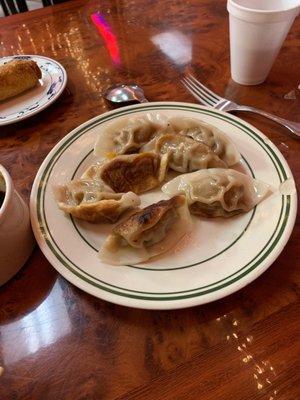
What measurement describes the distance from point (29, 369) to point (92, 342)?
0.44 ft

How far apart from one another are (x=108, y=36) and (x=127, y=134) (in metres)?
0.82

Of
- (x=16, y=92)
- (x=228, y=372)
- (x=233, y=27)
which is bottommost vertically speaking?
(x=228, y=372)

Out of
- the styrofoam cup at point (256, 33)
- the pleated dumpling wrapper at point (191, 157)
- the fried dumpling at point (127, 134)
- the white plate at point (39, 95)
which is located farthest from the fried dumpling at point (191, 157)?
the white plate at point (39, 95)

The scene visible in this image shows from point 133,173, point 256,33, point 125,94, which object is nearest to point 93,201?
point 133,173

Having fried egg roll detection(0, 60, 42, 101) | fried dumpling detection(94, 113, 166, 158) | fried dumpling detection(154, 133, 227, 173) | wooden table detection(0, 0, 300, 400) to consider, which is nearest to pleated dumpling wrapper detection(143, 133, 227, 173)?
fried dumpling detection(154, 133, 227, 173)

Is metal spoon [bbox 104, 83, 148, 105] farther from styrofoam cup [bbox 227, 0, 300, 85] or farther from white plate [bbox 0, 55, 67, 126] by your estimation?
styrofoam cup [bbox 227, 0, 300, 85]

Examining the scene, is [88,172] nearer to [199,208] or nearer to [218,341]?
[199,208]

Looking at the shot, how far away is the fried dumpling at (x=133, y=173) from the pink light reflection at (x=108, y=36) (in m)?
0.69

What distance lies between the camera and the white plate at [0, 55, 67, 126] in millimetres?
1282

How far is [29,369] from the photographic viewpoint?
0.71m

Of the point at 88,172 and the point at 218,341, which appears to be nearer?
the point at 218,341

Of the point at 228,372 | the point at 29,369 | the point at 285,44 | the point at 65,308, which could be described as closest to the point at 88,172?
the point at 65,308

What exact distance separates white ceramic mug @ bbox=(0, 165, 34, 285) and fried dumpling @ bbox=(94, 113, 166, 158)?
337mm

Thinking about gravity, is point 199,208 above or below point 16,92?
below
